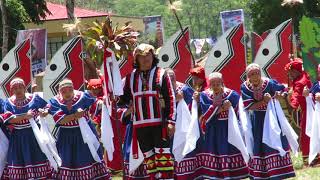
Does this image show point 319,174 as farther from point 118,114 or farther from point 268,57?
point 118,114

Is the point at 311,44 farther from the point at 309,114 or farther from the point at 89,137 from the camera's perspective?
the point at 89,137

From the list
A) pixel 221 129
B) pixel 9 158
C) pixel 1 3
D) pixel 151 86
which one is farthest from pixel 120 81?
pixel 1 3

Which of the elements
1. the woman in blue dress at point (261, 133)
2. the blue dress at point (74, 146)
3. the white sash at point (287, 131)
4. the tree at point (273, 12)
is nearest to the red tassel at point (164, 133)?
the woman in blue dress at point (261, 133)

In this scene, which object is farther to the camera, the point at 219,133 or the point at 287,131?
the point at 219,133

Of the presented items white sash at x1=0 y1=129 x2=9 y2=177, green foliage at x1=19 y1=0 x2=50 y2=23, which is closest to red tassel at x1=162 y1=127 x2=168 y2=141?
white sash at x1=0 y1=129 x2=9 y2=177

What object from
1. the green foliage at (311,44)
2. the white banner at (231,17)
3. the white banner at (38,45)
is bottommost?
the green foliage at (311,44)

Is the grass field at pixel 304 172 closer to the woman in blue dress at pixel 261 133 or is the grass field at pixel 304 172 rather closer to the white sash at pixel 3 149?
the woman in blue dress at pixel 261 133

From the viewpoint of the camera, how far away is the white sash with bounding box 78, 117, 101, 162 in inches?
344

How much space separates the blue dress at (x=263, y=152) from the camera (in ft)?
27.7

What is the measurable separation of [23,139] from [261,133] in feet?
10.0

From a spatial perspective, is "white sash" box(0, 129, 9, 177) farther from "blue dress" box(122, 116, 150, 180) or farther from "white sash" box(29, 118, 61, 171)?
"blue dress" box(122, 116, 150, 180)

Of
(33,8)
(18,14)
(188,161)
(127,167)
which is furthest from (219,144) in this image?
(33,8)

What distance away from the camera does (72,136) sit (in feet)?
29.1

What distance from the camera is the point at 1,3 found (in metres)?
19.2
